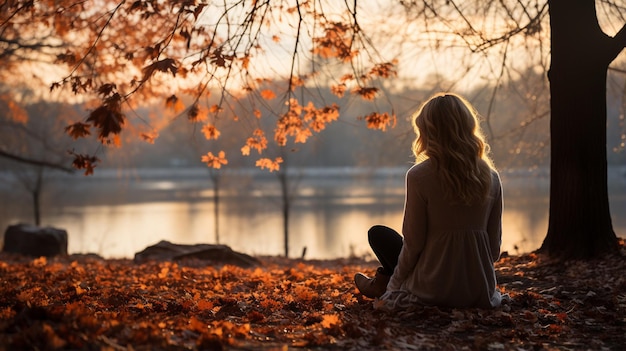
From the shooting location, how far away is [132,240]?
1933cm

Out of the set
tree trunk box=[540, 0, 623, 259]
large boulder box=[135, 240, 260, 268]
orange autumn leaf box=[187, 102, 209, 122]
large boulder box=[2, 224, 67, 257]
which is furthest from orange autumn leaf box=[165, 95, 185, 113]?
large boulder box=[2, 224, 67, 257]

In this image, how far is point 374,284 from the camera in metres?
4.18

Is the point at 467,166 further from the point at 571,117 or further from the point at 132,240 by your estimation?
the point at 132,240

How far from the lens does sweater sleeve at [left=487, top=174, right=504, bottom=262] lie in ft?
12.5

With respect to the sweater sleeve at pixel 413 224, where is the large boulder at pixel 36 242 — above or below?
below

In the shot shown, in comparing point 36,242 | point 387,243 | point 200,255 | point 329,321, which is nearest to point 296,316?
point 329,321

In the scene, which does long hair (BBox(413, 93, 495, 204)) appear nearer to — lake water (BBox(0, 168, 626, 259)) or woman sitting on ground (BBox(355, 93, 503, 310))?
woman sitting on ground (BBox(355, 93, 503, 310))

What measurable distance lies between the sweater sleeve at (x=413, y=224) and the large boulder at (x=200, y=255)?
5535 mm

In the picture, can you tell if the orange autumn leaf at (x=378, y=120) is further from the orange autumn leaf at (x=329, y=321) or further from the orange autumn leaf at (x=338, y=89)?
the orange autumn leaf at (x=329, y=321)

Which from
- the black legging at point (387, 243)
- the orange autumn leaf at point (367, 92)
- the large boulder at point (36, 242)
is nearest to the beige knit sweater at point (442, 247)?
the black legging at point (387, 243)

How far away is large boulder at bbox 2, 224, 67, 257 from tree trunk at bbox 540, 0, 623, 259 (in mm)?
7746

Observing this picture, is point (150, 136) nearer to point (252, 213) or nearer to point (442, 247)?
point (442, 247)

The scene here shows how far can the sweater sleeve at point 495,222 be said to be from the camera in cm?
381

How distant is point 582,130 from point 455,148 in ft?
9.30
